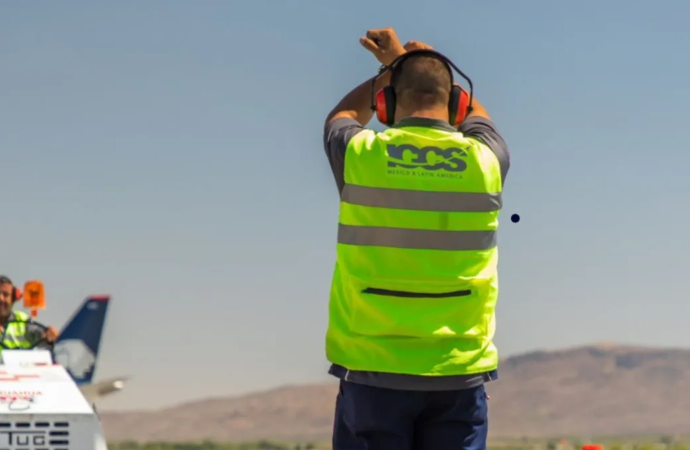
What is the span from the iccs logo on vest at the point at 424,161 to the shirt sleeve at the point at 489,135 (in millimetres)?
227

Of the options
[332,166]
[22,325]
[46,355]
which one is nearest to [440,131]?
[332,166]

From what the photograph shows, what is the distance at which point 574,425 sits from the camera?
172 metres

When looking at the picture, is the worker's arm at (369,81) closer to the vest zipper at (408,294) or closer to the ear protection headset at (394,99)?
the ear protection headset at (394,99)

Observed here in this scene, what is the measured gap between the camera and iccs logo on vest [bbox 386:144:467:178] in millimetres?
5172

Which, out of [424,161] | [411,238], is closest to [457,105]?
[424,161]

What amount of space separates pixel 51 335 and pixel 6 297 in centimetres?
92

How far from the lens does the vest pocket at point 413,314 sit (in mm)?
5086

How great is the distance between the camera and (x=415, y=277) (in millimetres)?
5133

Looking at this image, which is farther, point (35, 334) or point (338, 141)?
point (35, 334)

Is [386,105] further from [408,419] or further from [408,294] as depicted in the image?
[408,419]

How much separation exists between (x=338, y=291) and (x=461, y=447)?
657 millimetres

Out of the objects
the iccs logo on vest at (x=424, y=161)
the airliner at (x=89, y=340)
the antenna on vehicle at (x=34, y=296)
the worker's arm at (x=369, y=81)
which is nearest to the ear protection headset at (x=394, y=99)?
the worker's arm at (x=369, y=81)

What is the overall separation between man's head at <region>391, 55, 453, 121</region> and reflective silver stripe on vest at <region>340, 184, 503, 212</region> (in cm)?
30

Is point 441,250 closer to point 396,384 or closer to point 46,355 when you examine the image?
point 396,384
